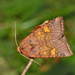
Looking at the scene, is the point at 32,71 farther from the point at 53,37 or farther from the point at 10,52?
the point at 53,37

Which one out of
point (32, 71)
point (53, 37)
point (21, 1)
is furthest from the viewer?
point (21, 1)

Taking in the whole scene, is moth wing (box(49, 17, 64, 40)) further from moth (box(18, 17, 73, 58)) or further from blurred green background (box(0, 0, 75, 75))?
blurred green background (box(0, 0, 75, 75))

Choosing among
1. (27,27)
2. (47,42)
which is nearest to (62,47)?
(47,42)

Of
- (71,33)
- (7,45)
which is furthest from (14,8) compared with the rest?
(71,33)

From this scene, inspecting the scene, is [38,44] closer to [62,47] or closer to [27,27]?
[62,47]

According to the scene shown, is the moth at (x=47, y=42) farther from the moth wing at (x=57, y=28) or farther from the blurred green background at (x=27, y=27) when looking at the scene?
the blurred green background at (x=27, y=27)

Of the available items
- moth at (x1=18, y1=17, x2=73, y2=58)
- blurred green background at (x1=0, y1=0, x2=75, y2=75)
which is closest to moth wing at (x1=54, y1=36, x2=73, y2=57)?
moth at (x1=18, y1=17, x2=73, y2=58)
